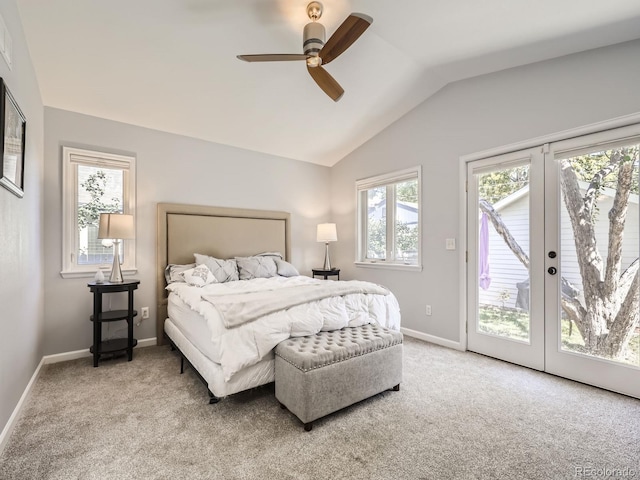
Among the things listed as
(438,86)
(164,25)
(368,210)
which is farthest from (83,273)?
(438,86)

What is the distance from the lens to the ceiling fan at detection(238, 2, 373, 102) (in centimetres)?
199

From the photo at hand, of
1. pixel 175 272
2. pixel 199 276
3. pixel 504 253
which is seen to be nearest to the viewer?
pixel 504 253

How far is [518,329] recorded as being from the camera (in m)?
2.98

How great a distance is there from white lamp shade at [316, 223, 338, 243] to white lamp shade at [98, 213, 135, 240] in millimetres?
2458

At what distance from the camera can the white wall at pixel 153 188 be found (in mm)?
3059

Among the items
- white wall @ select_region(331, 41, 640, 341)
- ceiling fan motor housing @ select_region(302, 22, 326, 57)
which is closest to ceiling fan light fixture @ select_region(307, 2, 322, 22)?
ceiling fan motor housing @ select_region(302, 22, 326, 57)

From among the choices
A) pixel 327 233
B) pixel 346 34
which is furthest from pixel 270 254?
pixel 346 34

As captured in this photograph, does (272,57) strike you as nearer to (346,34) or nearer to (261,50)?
(346,34)

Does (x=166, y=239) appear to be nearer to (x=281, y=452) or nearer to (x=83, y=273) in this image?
(x=83, y=273)

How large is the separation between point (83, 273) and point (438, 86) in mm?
4318

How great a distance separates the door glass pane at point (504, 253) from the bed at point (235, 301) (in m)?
1.00

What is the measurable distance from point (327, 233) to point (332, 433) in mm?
3026

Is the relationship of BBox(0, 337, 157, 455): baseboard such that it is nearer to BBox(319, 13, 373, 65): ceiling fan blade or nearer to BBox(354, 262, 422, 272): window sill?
BBox(354, 262, 422, 272): window sill

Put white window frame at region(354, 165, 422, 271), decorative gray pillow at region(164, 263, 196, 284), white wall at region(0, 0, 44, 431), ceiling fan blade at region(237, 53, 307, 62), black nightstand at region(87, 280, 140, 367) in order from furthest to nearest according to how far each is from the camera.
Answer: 1. white window frame at region(354, 165, 422, 271)
2. decorative gray pillow at region(164, 263, 196, 284)
3. black nightstand at region(87, 280, 140, 367)
4. ceiling fan blade at region(237, 53, 307, 62)
5. white wall at region(0, 0, 44, 431)
